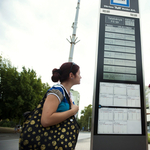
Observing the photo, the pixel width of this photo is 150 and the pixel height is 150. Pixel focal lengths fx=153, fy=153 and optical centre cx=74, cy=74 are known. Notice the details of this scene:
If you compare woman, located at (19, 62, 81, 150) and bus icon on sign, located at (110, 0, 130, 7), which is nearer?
woman, located at (19, 62, 81, 150)

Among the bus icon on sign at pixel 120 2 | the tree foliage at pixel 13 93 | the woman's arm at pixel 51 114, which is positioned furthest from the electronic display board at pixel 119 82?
the tree foliage at pixel 13 93

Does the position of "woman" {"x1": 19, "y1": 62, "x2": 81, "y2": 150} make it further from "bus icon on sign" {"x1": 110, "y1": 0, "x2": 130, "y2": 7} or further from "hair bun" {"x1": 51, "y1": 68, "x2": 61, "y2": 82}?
"bus icon on sign" {"x1": 110, "y1": 0, "x2": 130, "y2": 7}

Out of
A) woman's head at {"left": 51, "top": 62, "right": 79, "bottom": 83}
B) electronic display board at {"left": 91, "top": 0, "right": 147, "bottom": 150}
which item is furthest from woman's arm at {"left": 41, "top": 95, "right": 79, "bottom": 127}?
electronic display board at {"left": 91, "top": 0, "right": 147, "bottom": 150}

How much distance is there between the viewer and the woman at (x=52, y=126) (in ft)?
4.56

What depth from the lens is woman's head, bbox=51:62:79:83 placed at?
6.30 ft

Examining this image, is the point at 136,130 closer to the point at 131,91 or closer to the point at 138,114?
the point at 138,114

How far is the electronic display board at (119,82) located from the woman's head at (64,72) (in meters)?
2.30

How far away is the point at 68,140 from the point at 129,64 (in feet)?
11.8

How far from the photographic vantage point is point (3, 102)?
67.3 ft

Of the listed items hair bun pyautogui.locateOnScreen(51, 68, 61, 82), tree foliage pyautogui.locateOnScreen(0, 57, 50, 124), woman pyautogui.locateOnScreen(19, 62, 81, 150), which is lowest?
woman pyautogui.locateOnScreen(19, 62, 81, 150)

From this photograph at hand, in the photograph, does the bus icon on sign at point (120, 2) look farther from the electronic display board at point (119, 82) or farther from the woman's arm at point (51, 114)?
the woman's arm at point (51, 114)

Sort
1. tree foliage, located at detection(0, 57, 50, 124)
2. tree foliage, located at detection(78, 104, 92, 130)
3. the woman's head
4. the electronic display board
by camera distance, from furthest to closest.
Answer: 1. tree foliage, located at detection(78, 104, 92, 130)
2. tree foliage, located at detection(0, 57, 50, 124)
3. the electronic display board
4. the woman's head

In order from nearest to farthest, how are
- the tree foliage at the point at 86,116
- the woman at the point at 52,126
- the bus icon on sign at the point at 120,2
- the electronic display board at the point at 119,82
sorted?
the woman at the point at 52,126 < the electronic display board at the point at 119,82 < the bus icon on sign at the point at 120,2 < the tree foliage at the point at 86,116

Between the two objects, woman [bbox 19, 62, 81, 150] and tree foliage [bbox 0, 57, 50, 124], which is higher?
tree foliage [bbox 0, 57, 50, 124]
